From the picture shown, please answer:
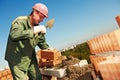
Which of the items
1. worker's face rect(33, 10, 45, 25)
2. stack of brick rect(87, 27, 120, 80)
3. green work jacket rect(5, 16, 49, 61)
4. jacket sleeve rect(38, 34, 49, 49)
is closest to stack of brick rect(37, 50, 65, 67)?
stack of brick rect(87, 27, 120, 80)

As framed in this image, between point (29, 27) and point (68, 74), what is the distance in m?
2.01

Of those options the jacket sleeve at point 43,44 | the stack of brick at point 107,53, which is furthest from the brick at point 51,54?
the jacket sleeve at point 43,44

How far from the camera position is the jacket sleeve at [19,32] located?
3609mm

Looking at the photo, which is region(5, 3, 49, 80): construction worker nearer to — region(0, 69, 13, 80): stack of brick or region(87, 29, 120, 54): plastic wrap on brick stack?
region(87, 29, 120, 54): plastic wrap on brick stack

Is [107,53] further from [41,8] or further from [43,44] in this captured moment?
[41,8]

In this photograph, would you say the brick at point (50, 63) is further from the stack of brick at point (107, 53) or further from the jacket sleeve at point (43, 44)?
the jacket sleeve at point (43, 44)

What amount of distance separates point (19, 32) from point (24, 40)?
33 centimetres

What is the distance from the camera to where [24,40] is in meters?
3.96

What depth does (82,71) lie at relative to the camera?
5.54 meters

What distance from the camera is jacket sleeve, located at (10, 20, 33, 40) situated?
11.8ft

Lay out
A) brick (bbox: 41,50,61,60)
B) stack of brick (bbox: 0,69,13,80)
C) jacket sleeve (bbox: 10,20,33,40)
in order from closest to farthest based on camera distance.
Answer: jacket sleeve (bbox: 10,20,33,40), brick (bbox: 41,50,61,60), stack of brick (bbox: 0,69,13,80)

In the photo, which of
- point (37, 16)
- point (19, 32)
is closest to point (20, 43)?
point (19, 32)

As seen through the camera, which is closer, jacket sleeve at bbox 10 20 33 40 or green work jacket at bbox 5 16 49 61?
jacket sleeve at bbox 10 20 33 40

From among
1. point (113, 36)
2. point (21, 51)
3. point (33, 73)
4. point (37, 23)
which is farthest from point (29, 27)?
point (113, 36)
